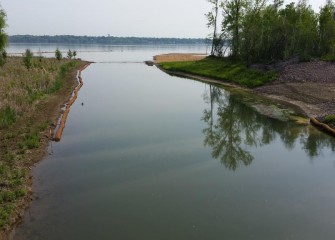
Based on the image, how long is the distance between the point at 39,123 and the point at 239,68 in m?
29.4

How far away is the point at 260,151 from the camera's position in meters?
17.2

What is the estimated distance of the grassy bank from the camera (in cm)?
1108

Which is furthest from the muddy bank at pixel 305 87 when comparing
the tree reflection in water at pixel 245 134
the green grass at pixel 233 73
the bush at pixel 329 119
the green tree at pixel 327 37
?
the green tree at pixel 327 37

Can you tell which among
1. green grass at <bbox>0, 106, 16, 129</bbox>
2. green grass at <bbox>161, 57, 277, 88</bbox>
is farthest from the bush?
green grass at <bbox>0, 106, 16, 129</bbox>

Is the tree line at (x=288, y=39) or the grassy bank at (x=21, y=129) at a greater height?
the tree line at (x=288, y=39)

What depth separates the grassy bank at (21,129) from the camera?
11078 mm

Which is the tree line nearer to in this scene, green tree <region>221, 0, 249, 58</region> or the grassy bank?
green tree <region>221, 0, 249, 58</region>

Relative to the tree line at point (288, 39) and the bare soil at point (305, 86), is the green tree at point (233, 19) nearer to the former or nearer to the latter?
the tree line at point (288, 39)

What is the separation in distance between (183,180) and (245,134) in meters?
8.20

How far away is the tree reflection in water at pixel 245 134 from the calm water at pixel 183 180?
6 centimetres

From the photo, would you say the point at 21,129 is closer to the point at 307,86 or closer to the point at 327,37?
the point at 307,86

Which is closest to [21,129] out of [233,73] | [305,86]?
[305,86]

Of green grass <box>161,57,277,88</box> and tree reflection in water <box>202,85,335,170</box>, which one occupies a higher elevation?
green grass <box>161,57,277,88</box>

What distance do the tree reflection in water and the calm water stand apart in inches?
2.3
